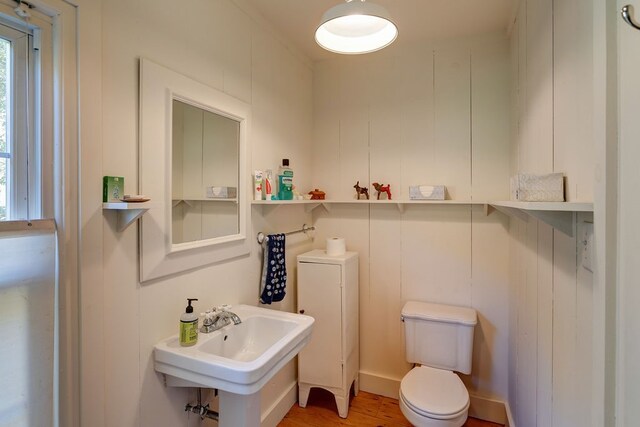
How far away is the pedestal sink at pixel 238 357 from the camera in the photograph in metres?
1.17

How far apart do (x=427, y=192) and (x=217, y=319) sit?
163cm

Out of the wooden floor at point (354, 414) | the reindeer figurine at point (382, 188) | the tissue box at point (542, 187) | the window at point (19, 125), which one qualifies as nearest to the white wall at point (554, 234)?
the tissue box at point (542, 187)

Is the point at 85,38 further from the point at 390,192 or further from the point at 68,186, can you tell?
the point at 390,192

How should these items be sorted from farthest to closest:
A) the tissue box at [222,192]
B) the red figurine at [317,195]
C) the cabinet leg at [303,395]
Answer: the red figurine at [317,195], the cabinet leg at [303,395], the tissue box at [222,192]

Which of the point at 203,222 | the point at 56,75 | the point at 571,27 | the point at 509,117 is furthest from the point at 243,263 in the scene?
the point at 509,117

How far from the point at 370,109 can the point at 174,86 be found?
1604 mm

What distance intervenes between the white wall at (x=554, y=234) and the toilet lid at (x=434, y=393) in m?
0.33

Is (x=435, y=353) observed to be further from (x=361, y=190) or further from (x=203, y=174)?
(x=203, y=174)

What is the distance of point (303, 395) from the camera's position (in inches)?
91.5

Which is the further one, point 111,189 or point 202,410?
point 202,410

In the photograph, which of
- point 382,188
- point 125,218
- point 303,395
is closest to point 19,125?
point 125,218

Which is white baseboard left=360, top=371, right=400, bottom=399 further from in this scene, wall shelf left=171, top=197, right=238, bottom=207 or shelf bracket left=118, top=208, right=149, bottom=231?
shelf bracket left=118, top=208, right=149, bottom=231

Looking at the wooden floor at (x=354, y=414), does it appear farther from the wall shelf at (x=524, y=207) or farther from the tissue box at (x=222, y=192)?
the tissue box at (x=222, y=192)

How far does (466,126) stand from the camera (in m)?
2.27
